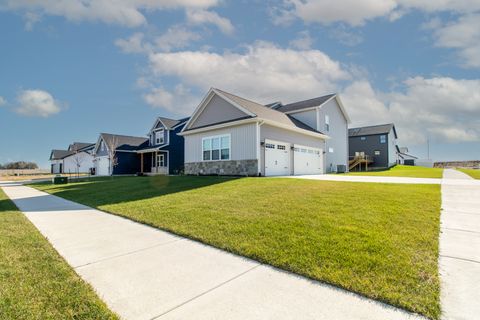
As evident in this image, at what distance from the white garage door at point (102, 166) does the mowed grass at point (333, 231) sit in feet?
84.7

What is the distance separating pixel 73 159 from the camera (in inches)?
1613

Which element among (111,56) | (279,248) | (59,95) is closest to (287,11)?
(111,56)

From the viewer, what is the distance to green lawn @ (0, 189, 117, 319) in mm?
2299

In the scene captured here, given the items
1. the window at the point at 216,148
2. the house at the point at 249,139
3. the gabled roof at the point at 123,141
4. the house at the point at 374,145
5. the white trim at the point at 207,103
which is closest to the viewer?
the house at the point at 249,139

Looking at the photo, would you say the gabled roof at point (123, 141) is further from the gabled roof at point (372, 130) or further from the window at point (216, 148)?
the gabled roof at point (372, 130)

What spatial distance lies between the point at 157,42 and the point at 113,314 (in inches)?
580

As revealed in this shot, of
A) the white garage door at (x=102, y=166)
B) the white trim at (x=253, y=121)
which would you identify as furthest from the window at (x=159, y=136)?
the white trim at (x=253, y=121)

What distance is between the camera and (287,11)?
38.2 ft

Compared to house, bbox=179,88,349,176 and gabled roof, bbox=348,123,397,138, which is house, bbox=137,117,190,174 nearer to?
house, bbox=179,88,349,176

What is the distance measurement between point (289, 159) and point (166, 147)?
15424 millimetres

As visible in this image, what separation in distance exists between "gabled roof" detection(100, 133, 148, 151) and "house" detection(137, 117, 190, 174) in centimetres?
227

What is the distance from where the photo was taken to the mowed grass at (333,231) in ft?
9.22

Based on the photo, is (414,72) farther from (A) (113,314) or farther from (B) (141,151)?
(B) (141,151)

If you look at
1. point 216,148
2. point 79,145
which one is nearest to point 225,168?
point 216,148
